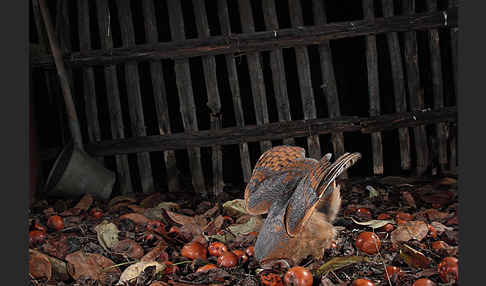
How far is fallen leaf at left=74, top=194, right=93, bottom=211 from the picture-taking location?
2.54 meters

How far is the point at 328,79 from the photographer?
283cm

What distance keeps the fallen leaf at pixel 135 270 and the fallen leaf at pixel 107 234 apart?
360 millimetres

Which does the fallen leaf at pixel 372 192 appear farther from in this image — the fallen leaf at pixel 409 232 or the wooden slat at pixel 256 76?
the fallen leaf at pixel 409 232

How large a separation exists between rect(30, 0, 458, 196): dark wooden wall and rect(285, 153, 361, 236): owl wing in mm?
1424

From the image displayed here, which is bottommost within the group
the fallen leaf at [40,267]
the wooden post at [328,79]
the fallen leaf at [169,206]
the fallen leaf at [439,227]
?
the fallen leaf at [439,227]

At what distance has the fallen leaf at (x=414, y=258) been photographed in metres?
1.47

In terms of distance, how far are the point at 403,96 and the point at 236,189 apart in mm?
1196

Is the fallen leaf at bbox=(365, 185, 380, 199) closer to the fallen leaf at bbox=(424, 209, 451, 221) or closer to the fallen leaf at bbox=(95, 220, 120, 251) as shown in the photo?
the fallen leaf at bbox=(424, 209, 451, 221)

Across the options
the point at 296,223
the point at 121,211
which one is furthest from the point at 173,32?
the point at 296,223

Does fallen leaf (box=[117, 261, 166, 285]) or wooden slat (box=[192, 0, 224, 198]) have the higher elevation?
wooden slat (box=[192, 0, 224, 198])

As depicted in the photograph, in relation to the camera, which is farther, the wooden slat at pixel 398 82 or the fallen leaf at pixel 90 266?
the wooden slat at pixel 398 82

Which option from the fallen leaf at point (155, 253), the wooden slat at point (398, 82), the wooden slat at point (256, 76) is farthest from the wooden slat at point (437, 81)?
the fallen leaf at point (155, 253)

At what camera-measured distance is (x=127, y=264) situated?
1.70 meters

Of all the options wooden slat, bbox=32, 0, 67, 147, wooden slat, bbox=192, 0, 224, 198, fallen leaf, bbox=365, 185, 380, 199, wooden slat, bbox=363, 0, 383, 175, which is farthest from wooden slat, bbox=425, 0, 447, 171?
wooden slat, bbox=32, 0, 67, 147
